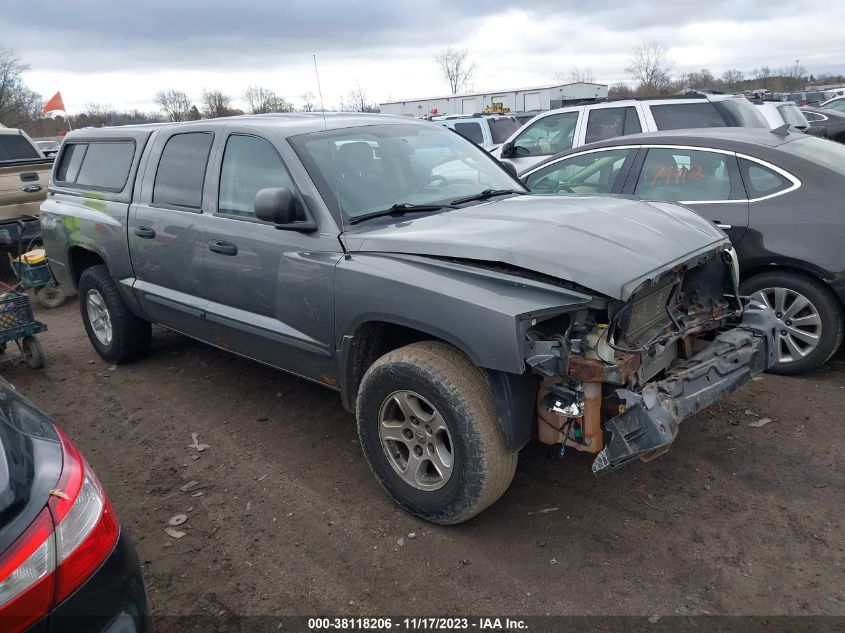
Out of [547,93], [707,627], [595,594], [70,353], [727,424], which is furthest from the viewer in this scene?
[547,93]

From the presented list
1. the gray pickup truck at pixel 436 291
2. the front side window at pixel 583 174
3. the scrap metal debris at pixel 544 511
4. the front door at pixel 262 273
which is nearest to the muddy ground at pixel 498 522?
the scrap metal debris at pixel 544 511

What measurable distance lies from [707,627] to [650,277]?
4.59 feet

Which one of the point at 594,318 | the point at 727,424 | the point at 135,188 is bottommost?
the point at 727,424

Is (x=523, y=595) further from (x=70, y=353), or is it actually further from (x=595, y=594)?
(x=70, y=353)

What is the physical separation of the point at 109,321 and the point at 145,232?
1.24 m

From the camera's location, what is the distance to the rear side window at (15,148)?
9594 millimetres

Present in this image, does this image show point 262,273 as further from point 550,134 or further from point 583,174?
point 550,134

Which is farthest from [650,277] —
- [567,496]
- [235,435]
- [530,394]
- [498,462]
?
[235,435]

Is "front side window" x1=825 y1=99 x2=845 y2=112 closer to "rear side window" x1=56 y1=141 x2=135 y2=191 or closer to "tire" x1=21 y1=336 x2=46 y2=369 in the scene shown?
"rear side window" x1=56 y1=141 x2=135 y2=191

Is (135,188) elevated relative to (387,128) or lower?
lower

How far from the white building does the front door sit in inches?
802

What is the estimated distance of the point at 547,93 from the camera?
978 inches

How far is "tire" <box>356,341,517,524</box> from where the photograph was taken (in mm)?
2828

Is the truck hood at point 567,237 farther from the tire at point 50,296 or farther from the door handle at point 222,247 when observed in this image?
the tire at point 50,296
